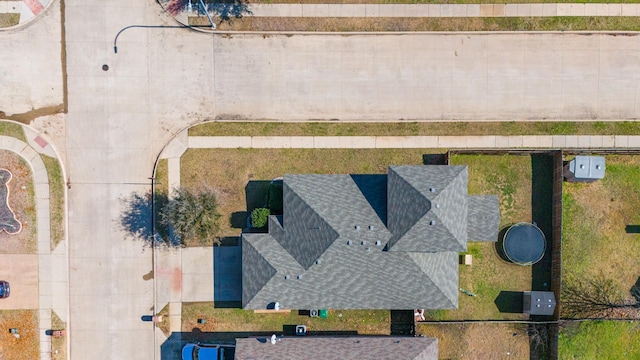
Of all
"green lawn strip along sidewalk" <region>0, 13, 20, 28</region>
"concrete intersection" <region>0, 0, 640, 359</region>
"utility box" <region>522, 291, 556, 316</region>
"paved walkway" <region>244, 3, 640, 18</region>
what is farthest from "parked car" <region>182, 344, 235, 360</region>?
"green lawn strip along sidewalk" <region>0, 13, 20, 28</region>

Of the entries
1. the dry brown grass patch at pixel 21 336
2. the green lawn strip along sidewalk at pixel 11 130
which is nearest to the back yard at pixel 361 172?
the green lawn strip along sidewalk at pixel 11 130

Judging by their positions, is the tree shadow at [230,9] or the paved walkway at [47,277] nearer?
the paved walkway at [47,277]

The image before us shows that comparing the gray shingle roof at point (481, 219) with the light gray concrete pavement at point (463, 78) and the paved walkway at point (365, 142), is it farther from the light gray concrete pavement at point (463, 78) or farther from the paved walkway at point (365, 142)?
the light gray concrete pavement at point (463, 78)

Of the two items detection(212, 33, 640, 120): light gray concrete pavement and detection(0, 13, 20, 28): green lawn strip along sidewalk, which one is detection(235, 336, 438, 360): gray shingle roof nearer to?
detection(212, 33, 640, 120): light gray concrete pavement

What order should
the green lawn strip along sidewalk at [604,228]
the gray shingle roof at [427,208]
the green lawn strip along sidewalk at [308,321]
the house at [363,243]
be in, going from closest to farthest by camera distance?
the gray shingle roof at [427,208] → the house at [363,243] → the green lawn strip along sidewalk at [308,321] → the green lawn strip along sidewalk at [604,228]

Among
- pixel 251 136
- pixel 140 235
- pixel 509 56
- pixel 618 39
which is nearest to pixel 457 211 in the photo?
pixel 509 56
